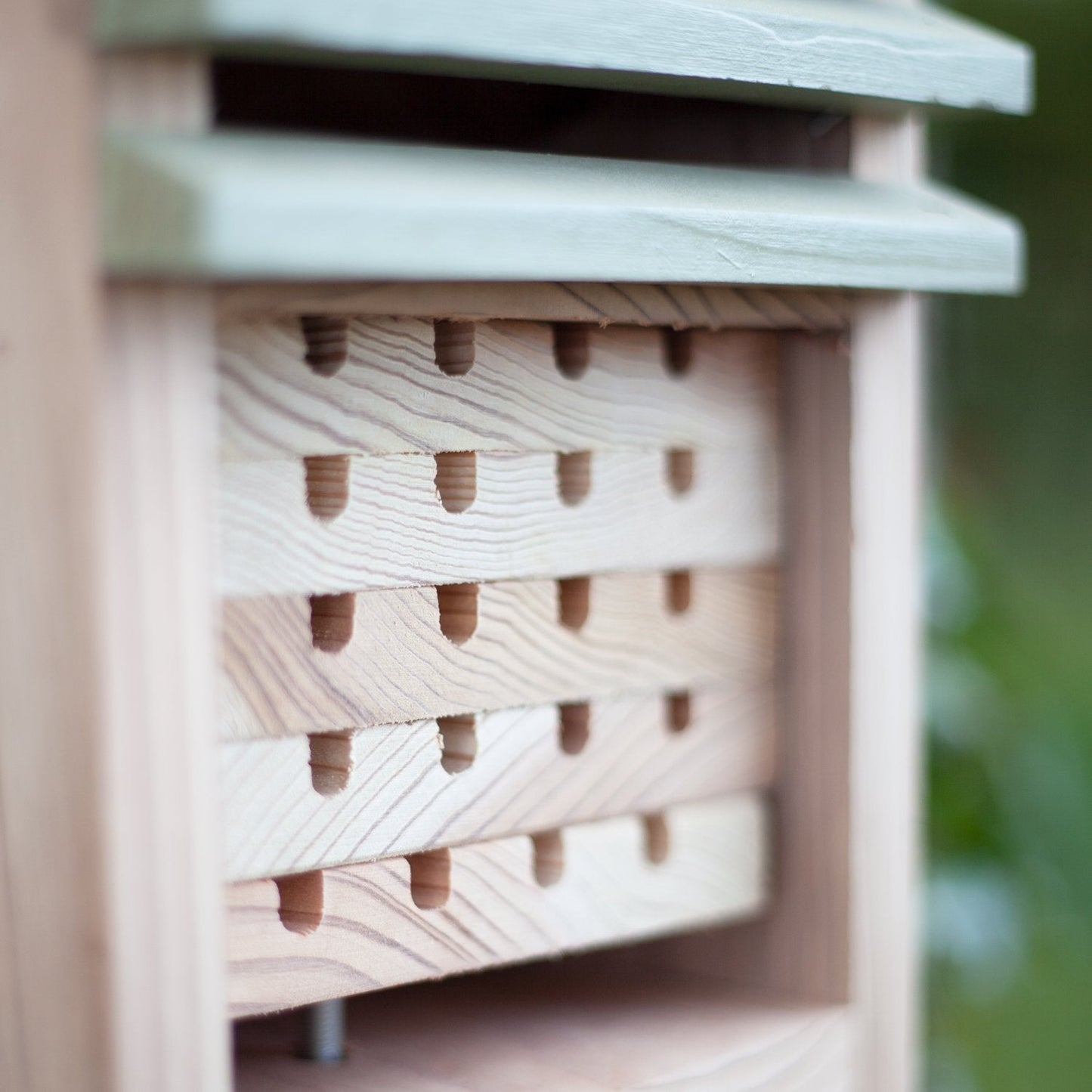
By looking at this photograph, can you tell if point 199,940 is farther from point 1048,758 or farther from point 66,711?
point 1048,758

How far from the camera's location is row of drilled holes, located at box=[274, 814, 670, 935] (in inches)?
20.7

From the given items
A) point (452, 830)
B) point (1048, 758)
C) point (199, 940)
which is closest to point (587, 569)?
point (452, 830)

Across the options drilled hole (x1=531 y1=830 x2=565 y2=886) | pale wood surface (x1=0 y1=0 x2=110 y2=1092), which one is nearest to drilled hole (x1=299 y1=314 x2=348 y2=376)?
pale wood surface (x1=0 y1=0 x2=110 y2=1092)

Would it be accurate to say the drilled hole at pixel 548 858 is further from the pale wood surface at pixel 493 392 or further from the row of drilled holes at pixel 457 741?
the pale wood surface at pixel 493 392

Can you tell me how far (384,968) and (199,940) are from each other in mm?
117

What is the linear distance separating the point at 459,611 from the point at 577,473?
8 cm

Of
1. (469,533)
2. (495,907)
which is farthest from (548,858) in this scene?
(469,533)

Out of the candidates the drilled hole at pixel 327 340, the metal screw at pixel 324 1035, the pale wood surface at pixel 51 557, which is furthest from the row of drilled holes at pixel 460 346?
the metal screw at pixel 324 1035

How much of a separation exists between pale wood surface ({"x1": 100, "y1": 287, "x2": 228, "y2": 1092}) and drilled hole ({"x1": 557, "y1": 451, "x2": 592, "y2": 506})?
194 millimetres

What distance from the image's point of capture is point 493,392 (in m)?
0.57

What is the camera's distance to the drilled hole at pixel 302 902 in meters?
0.52

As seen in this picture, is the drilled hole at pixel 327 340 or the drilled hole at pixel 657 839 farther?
the drilled hole at pixel 657 839

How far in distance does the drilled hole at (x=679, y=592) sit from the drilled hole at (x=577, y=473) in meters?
0.07

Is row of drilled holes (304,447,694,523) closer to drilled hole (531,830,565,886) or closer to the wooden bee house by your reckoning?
the wooden bee house
